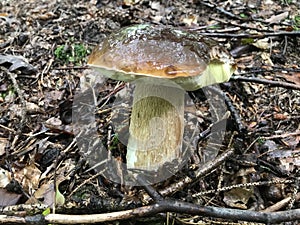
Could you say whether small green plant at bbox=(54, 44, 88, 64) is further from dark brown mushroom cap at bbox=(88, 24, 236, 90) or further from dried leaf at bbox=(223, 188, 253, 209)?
dried leaf at bbox=(223, 188, 253, 209)

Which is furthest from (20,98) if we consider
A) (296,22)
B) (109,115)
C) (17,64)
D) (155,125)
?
(296,22)

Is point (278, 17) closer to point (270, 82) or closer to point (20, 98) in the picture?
A: point (270, 82)

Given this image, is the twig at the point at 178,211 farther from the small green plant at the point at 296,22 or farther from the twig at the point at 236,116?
the small green plant at the point at 296,22

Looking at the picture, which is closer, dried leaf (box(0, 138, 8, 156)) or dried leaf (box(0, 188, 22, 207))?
dried leaf (box(0, 188, 22, 207))

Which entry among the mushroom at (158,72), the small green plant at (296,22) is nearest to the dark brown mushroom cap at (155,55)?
the mushroom at (158,72)

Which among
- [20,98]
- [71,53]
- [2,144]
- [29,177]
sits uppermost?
[71,53]

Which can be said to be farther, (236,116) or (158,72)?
(236,116)

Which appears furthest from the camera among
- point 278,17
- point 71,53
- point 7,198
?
point 278,17

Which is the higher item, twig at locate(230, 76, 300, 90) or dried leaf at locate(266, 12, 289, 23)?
dried leaf at locate(266, 12, 289, 23)

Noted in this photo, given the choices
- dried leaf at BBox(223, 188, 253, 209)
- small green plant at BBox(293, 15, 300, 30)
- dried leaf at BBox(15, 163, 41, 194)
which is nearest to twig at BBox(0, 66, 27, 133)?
dried leaf at BBox(15, 163, 41, 194)
